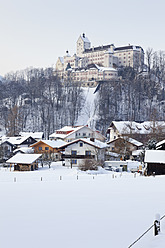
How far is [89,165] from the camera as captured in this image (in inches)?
1341

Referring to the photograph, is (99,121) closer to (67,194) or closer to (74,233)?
(67,194)

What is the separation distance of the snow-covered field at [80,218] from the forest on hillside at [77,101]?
55.9m

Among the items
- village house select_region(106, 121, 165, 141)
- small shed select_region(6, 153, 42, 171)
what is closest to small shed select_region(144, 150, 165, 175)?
small shed select_region(6, 153, 42, 171)

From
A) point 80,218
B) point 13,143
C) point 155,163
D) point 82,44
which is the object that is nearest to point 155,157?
point 155,163

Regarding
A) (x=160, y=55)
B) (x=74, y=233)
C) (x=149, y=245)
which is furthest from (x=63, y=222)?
(x=160, y=55)

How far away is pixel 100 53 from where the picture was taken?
364ft

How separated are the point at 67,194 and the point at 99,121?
195 feet

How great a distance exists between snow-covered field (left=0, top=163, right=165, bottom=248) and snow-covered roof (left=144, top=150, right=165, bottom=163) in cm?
989

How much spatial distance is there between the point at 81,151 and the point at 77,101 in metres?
47.5

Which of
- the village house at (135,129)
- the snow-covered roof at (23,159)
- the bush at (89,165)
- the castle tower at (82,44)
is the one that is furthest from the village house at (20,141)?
the castle tower at (82,44)

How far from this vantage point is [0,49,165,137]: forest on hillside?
7744cm

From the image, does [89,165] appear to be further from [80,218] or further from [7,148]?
Result: [80,218]

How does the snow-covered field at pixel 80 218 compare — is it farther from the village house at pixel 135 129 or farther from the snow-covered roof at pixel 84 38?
the snow-covered roof at pixel 84 38

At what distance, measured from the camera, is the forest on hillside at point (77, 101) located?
254ft
